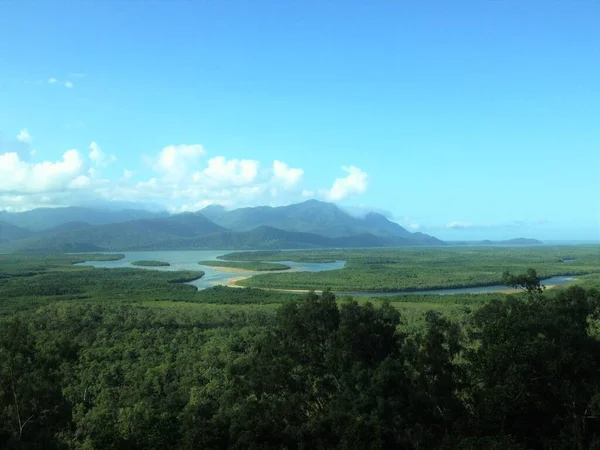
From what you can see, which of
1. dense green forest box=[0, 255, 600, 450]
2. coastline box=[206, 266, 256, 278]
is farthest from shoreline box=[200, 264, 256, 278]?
dense green forest box=[0, 255, 600, 450]

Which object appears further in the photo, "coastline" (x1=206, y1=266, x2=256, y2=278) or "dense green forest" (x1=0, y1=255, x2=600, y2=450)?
"coastline" (x1=206, y1=266, x2=256, y2=278)

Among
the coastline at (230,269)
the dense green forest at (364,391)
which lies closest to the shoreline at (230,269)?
the coastline at (230,269)

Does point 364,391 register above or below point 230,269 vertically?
above

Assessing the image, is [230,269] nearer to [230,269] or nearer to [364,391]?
[230,269]

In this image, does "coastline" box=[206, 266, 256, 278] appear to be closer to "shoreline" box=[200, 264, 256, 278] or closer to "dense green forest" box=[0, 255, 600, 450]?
"shoreline" box=[200, 264, 256, 278]

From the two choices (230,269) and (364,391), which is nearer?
(364,391)

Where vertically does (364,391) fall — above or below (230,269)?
above

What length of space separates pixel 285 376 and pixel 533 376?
594cm

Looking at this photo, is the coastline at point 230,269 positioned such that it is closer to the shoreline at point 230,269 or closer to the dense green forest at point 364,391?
the shoreline at point 230,269

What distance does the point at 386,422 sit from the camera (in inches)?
389

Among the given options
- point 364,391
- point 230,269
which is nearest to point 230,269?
point 230,269

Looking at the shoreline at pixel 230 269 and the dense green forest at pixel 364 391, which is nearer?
the dense green forest at pixel 364 391

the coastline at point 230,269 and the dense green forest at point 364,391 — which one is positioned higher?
the dense green forest at point 364,391

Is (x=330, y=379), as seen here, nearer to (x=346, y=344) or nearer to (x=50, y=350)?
(x=346, y=344)
